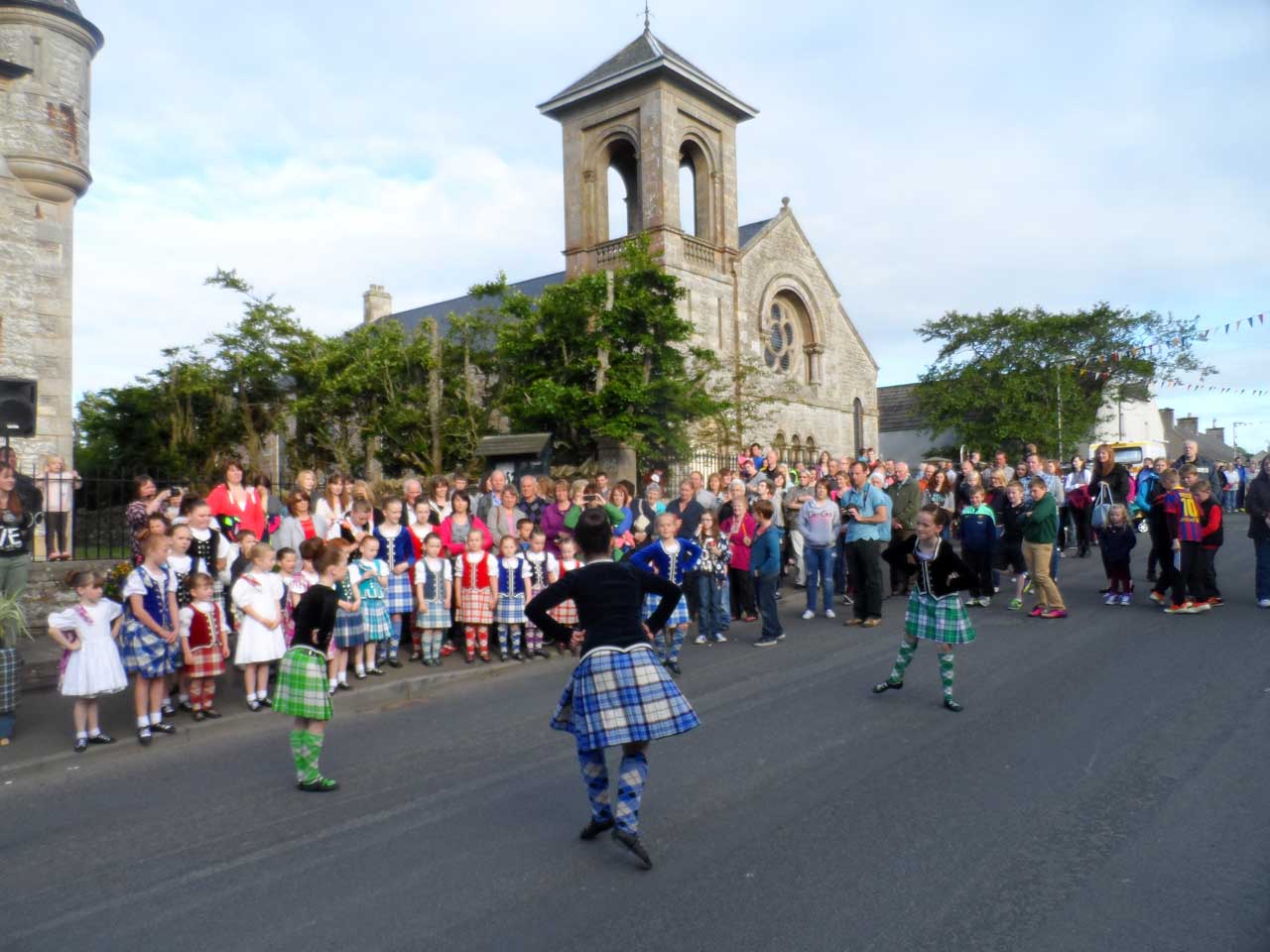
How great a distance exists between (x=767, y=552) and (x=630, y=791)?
6.88 metres

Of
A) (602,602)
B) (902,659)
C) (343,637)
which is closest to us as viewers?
(602,602)

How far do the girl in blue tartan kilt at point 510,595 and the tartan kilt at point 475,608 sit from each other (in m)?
0.15

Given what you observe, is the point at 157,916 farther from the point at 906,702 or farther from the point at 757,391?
the point at 757,391

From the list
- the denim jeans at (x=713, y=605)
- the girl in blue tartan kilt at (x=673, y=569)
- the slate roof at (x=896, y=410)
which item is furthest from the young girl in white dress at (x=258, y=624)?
the slate roof at (x=896, y=410)

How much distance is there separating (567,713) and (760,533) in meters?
6.81

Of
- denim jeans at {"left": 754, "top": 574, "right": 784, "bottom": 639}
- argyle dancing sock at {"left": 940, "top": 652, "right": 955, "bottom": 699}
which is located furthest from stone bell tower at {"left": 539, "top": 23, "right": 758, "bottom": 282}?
argyle dancing sock at {"left": 940, "top": 652, "right": 955, "bottom": 699}

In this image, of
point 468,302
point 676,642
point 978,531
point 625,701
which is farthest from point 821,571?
point 468,302

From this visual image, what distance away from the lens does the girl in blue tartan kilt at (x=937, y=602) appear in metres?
7.48

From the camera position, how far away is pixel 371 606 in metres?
9.31

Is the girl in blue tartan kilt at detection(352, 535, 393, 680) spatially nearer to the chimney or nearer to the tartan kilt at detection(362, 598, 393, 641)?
the tartan kilt at detection(362, 598, 393, 641)

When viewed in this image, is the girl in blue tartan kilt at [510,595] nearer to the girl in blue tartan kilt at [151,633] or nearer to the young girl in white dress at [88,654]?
the girl in blue tartan kilt at [151,633]

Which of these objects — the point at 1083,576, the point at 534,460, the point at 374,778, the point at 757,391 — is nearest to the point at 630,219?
the point at 757,391

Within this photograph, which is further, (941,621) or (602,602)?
(941,621)

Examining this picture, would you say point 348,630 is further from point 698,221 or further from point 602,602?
point 698,221
